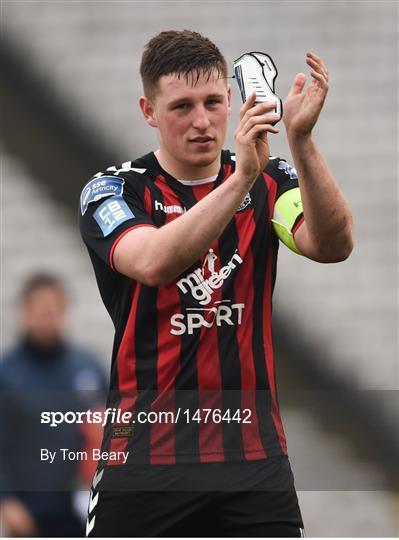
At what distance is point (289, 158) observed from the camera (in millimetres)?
3307

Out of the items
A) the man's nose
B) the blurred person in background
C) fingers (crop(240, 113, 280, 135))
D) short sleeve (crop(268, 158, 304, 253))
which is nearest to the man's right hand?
fingers (crop(240, 113, 280, 135))

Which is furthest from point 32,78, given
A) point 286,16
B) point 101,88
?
point 286,16

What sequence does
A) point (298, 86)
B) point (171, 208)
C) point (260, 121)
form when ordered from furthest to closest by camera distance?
point (171, 208) → point (298, 86) → point (260, 121)

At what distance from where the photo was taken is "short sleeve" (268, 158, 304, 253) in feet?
7.04

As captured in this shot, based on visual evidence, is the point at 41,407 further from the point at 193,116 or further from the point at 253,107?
the point at 253,107

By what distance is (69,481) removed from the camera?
2996mm

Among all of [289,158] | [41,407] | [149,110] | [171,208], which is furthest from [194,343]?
[289,158]

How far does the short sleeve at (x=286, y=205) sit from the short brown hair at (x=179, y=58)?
28 cm

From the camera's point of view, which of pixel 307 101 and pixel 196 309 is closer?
pixel 307 101

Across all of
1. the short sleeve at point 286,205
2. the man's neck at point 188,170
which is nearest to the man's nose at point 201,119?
the man's neck at point 188,170

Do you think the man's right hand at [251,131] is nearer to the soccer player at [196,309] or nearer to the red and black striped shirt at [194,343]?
the soccer player at [196,309]

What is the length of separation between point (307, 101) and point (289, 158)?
1378mm

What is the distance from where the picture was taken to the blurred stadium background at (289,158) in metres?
3.10

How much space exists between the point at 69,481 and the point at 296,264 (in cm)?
109
